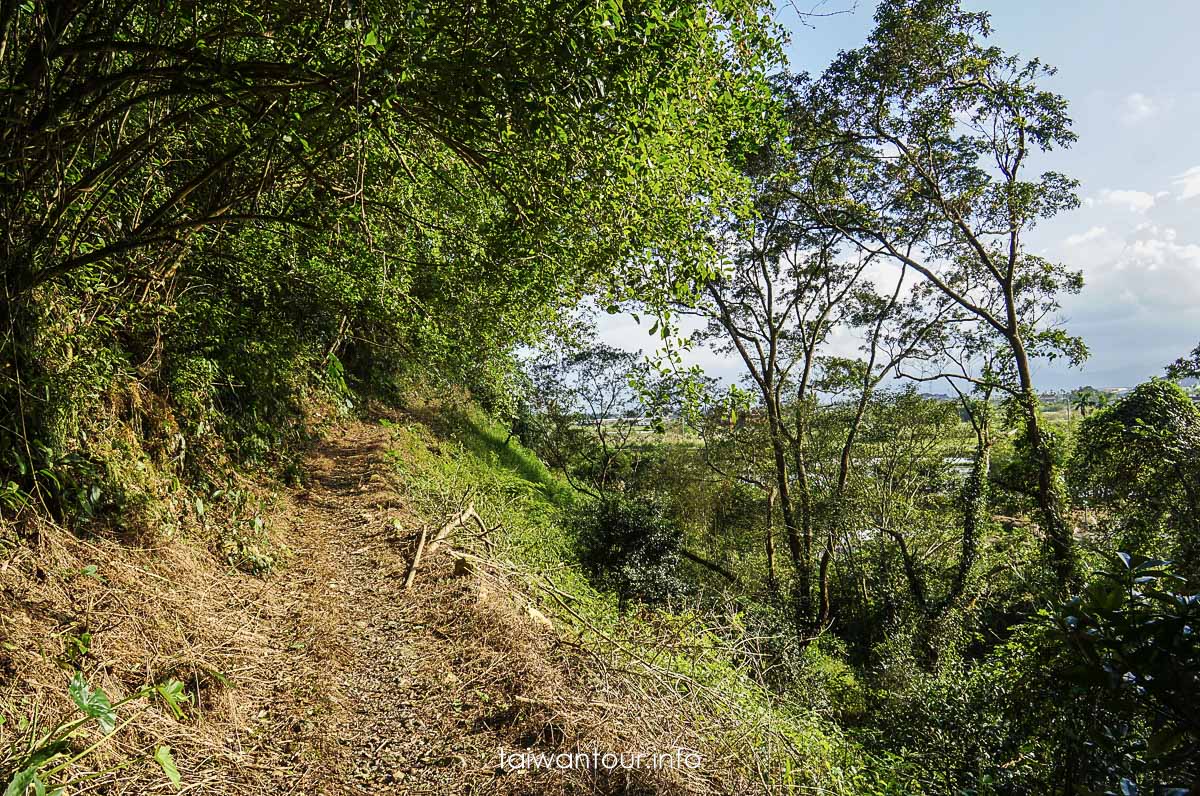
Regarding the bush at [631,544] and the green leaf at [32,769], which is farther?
the bush at [631,544]

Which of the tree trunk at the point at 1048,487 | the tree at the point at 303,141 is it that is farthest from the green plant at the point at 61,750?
the tree trunk at the point at 1048,487

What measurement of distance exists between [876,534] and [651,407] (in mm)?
13830

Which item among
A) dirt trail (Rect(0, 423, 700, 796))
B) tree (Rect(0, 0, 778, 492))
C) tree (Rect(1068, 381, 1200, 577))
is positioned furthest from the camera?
tree (Rect(1068, 381, 1200, 577))

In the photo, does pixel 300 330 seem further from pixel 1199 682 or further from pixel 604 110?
pixel 1199 682

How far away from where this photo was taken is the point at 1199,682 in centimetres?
142

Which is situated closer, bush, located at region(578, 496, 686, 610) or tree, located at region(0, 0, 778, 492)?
tree, located at region(0, 0, 778, 492)

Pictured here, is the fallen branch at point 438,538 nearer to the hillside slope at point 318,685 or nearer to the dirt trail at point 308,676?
the hillside slope at point 318,685

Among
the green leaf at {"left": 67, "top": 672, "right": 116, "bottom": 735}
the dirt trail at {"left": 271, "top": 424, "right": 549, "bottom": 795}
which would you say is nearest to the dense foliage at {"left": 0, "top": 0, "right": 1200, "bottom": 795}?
the dirt trail at {"left": 271, "top": 424, "right": 549, "bottom": 795}

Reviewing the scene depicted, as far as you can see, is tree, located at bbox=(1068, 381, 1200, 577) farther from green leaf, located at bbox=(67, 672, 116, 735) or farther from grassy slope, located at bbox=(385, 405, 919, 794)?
green leaf, located at bbox=(67, 672, 116, 735)

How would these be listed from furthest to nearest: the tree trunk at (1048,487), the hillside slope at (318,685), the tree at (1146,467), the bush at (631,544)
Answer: the bush at (631,544) < the tree trunk at (1048,487) < the tree at (1146,467) < the hillside slope at (318,685)

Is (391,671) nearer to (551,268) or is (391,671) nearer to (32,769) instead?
(32,769)

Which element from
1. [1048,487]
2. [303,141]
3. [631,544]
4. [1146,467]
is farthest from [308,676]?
[1048,487]

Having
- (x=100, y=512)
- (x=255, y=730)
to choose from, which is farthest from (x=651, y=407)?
(x=100, y=512)

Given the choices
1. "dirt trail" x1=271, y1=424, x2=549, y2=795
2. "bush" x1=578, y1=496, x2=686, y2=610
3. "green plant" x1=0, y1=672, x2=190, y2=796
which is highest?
"green plant" x1=0, y1=672, x2=190, y2=796
